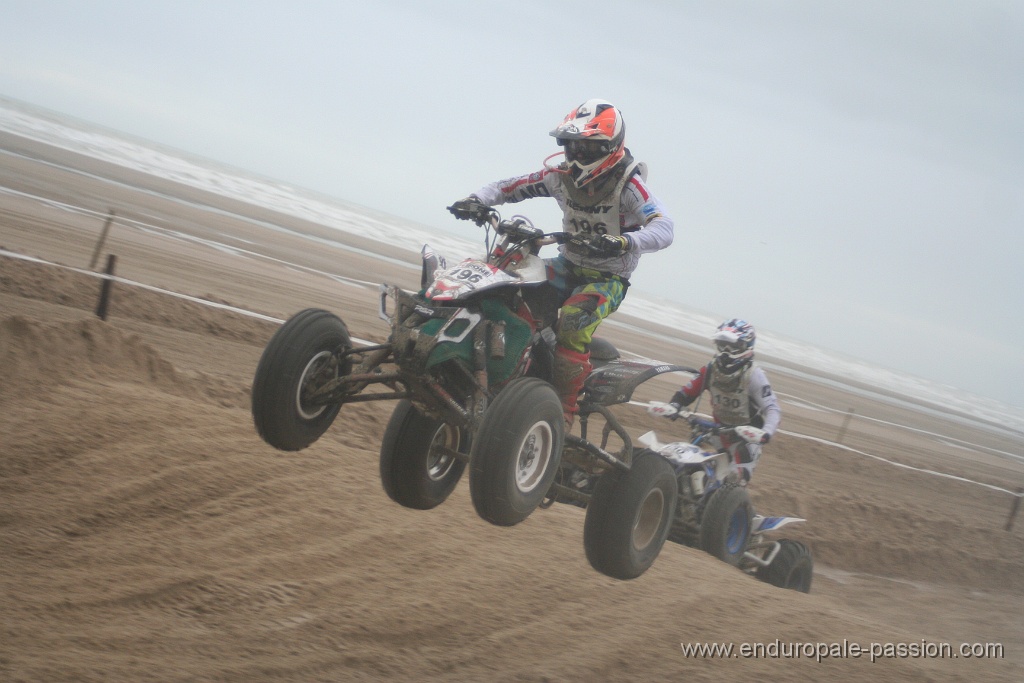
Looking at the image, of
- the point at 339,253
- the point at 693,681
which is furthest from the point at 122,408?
the point at 339,253

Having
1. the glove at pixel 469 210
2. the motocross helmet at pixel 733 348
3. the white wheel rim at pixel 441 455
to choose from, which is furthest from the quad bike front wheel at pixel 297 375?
the motocross helmet at pixel 733 348

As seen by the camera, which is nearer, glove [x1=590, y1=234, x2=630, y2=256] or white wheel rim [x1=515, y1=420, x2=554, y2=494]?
white wheel rim [x1=515, y1=420, x2=554, y2=494]

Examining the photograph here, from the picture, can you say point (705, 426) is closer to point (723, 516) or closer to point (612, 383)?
point (723, 516)

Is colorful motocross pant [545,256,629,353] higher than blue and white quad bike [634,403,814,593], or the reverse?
colorful motocross pant [545,256,629,353]

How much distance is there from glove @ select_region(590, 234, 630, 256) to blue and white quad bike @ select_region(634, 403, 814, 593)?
143 inches

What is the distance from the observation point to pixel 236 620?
16.7 ft

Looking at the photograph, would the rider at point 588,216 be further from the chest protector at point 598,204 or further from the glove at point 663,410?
the glove at point 663,410

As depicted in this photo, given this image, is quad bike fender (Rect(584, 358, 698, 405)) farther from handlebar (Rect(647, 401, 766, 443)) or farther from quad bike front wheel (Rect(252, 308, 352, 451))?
handlebar (Rect(647, 401, 766, 443))

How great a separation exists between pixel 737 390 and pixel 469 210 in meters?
4.67

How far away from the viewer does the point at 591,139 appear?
202 inches

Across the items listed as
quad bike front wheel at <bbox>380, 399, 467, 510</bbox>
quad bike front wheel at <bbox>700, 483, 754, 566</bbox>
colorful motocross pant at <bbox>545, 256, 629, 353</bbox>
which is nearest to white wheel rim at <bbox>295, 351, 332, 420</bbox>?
quad bike front wheel at <bbox>380, 399, 467, 510</bbox>

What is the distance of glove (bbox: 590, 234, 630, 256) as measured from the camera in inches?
195

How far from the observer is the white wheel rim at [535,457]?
15.5 feet

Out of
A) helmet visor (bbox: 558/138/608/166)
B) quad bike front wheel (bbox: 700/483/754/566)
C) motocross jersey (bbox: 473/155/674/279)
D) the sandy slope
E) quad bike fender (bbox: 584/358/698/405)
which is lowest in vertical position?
the sandy slope
